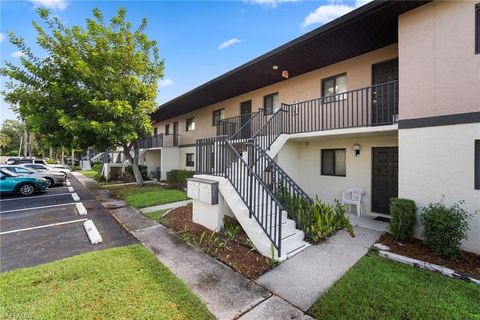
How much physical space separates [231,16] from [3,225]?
36.2 ft

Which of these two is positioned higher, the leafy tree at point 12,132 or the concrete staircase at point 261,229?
the leafy tree at point 12,132

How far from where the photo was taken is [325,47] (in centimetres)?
726

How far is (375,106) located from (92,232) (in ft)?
31.2

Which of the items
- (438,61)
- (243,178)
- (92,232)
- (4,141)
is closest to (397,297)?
(243,178)

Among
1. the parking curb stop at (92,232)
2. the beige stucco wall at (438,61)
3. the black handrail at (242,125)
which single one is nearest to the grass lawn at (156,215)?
the parking curb stop at (92,232)

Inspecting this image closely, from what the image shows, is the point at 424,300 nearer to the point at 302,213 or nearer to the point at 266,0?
the point at 302,213

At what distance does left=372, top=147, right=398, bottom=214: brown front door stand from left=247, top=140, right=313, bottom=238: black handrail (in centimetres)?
336

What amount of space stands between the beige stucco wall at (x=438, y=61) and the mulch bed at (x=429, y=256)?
3089mm

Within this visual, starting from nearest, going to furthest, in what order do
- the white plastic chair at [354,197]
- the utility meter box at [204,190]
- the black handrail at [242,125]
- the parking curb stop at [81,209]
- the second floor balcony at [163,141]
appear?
the utility meter box at [204,190]
the white plastic chair at [354,197]
the parking curb stop at [81,209]
the black handrail at [242,125]
the second floor balcony at [163,141]

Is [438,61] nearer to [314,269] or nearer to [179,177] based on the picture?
[314,269]

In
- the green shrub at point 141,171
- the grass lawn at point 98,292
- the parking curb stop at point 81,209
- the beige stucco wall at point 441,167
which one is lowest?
the grass lawn at point 98,292

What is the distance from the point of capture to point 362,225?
6.36m

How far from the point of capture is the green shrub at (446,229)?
424cm

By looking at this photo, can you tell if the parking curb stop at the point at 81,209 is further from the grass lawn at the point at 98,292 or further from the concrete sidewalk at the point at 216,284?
the grass lawn at the point at 98,292
